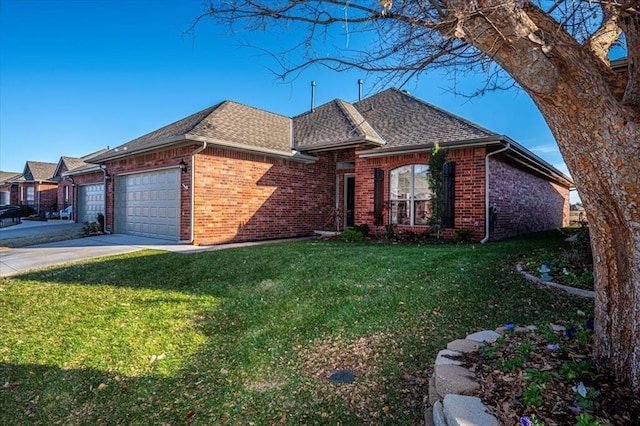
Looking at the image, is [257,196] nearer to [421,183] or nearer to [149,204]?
[149,204]

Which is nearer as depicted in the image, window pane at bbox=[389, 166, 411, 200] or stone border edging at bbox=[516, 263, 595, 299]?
stone border edging at bbox=[516, 263, 595, 299]

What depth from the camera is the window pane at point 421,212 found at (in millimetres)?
10336

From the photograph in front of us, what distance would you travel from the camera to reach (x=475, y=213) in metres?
9.52

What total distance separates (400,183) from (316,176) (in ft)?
11.6

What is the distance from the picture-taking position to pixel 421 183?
1050 centimetres

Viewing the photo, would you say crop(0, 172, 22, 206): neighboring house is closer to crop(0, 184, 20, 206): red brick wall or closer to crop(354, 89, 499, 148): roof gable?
crop(0, 184, 20, 206): red brick wall

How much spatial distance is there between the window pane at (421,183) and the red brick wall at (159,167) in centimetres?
684

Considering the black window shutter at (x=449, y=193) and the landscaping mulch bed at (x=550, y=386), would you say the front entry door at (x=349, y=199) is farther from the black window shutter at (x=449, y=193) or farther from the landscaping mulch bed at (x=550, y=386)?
the landscaping mulch bed at (x=550, y=386)

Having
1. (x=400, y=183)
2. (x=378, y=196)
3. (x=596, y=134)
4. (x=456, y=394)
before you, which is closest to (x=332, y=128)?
(x=378, y=196)

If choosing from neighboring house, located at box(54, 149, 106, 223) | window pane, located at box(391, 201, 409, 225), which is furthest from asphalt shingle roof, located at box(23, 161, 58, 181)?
window pane, located at box(391, 201, 409, 225)

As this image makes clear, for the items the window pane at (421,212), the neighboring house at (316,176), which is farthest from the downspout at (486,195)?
the window pane at (421,212)

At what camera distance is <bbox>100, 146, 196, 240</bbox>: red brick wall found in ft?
33.1

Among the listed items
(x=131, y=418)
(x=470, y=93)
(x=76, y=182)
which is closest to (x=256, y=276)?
(x=131, y=418)

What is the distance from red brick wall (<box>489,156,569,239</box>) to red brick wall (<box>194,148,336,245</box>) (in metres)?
5.94
